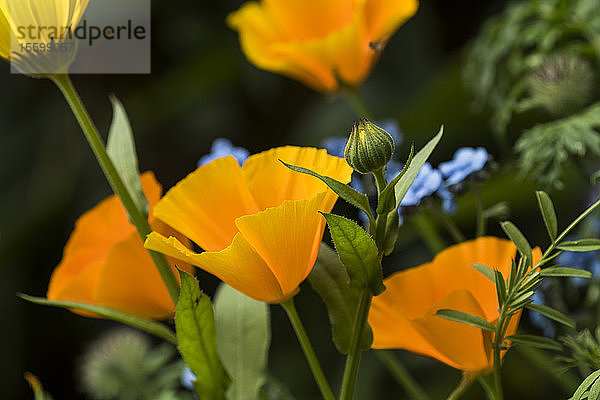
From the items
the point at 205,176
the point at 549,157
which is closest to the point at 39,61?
Result: the point at 205,176

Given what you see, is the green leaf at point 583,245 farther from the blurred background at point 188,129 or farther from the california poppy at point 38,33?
the blurred background at point 188,129

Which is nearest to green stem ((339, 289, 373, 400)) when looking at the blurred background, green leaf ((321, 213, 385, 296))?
green leaf ((321, 213, 385, 296))

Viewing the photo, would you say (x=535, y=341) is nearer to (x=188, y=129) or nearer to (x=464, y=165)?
(x=464, y=165)

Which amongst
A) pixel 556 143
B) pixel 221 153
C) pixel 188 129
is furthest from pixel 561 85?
pixel 188 129

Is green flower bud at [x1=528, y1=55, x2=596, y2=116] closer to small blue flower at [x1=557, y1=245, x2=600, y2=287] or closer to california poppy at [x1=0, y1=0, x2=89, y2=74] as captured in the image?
small blue flower at [x1=557, y1=245, x2=600, y2=287]

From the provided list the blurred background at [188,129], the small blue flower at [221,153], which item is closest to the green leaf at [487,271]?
the small blue flower at [221,153]

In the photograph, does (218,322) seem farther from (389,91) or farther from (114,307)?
(389,91)
